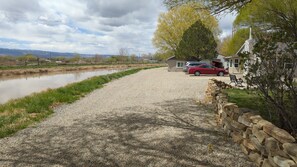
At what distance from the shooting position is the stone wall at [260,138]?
11.5 ft

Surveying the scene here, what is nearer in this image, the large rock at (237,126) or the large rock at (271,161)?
the large rock at (271,161)

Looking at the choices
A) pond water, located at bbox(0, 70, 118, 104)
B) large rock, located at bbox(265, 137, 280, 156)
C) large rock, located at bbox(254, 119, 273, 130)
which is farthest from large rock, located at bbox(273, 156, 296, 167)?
pond water, located at bbox(0, 70, 118, 104)

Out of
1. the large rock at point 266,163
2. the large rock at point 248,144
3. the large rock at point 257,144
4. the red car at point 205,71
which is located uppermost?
the red car at point 205,71

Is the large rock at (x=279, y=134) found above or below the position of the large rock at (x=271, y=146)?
above

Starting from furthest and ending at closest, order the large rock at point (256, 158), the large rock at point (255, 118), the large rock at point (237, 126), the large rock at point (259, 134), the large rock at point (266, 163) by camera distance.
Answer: the large rock at point (237, 126) → the large rock at point (255, 118) → the large rock at point (256, 158) → the large rock at point (259, 134) → the large rock at point (266, 163)

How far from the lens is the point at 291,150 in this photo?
11.0ft

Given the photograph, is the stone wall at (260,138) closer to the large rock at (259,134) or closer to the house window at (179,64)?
the large rock at (259,134)

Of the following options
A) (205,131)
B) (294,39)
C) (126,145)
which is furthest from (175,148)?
(294,39)

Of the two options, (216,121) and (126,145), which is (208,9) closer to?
(216,121)

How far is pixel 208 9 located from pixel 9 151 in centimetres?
699

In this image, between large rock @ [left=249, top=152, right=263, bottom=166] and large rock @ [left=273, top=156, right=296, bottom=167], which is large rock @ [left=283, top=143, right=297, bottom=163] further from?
large rock @ [left=249, top=152, right=263, bottom=166]

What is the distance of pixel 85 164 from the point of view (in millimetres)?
4582

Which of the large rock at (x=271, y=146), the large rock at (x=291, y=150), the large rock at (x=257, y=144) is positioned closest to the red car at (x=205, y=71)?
the large rock at (x=257, y=144)

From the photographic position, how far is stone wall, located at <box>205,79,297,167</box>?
11.5 ft
